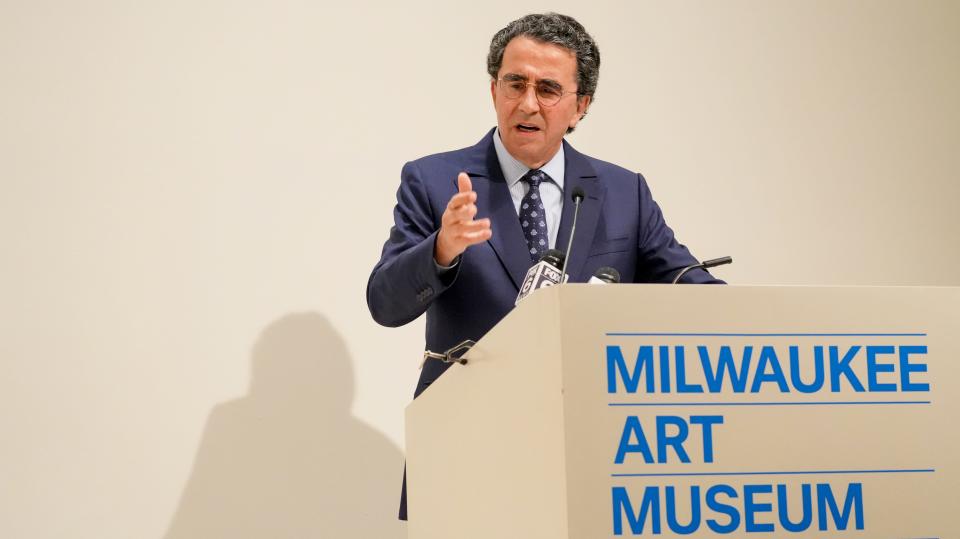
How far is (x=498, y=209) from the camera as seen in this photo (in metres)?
1.95

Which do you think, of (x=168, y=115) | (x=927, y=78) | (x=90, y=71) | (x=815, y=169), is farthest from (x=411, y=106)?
(x=927, y=78)

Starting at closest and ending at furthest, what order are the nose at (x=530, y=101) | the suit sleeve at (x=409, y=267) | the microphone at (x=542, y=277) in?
the microphone at (x=542, y=277)
the suit sleeve at (x=409, y=267)
the nose at (x=530, y=101)

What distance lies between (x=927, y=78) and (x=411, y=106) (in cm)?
177

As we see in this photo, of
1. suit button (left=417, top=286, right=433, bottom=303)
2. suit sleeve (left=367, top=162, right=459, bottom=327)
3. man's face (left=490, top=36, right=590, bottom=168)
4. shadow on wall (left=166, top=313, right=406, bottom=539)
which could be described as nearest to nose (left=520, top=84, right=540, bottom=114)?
man's face (left=490, top=36, right=590, bottom=168)

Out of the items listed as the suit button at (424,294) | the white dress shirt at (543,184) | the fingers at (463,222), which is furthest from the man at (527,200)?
the fingers at (463,222)

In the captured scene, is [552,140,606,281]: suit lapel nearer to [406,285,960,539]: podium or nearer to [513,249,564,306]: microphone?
[513,249,564,306]: microphone

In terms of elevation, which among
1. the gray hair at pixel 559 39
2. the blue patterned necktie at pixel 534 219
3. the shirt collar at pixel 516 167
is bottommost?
the blue patterned necktie at pixel 534 219

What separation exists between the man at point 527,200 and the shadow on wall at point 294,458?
0.61 metres

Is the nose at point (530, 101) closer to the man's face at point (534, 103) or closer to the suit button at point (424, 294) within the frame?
the man's face at point (534, 103)

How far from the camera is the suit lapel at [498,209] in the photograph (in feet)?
6.19

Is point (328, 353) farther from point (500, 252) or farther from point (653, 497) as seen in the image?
point (653, 497)

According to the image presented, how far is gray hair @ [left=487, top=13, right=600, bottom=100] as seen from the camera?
6.86 ft

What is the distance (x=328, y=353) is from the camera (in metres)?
2.62

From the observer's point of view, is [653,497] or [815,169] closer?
[653,497]
